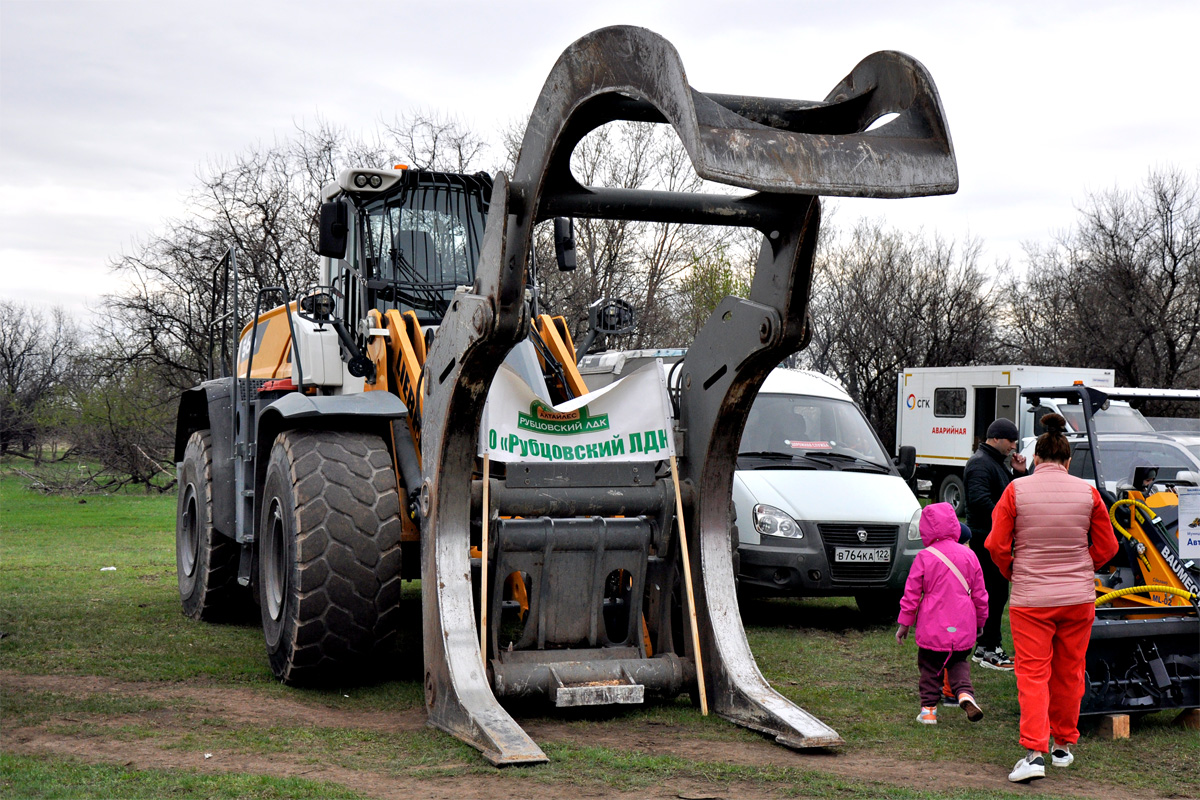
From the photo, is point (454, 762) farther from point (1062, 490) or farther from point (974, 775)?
point (1062, 490)

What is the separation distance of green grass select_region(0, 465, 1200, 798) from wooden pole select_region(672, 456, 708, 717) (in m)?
0.14

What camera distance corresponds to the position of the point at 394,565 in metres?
6.33

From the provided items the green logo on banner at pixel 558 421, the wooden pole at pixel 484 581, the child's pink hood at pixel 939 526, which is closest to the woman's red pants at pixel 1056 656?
the child's pink hood at pixel 939 526

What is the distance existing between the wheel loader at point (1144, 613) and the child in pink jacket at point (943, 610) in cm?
66

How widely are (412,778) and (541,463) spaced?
6.34 feet

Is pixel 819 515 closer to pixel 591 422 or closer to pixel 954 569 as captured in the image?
pixel 954 569

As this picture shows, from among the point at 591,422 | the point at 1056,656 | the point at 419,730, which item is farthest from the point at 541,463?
the point at 1056,656

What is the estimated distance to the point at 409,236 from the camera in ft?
26.4

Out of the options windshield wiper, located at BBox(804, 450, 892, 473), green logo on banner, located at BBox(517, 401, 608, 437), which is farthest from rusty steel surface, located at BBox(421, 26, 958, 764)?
windshield wiper, located at BBox(804, 450, 892, 473)

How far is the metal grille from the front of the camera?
31.9 ft

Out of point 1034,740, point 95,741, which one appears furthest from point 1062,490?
point 95,741

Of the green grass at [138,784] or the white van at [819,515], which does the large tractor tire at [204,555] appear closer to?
the white van at [819,515]

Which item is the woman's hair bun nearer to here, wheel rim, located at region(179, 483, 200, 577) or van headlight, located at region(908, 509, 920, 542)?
van headlight, located at region(908, 509, 920, 542)

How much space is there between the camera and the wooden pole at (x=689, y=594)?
20.2 ft
